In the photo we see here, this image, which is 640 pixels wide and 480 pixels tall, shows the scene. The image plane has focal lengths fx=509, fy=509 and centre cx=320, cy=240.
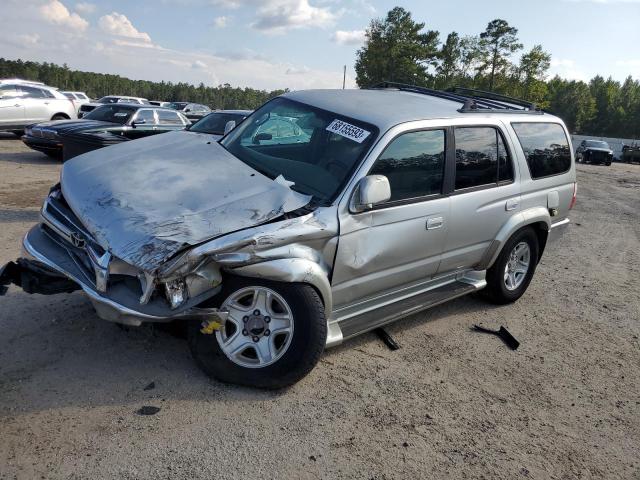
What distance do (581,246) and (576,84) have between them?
285 ft

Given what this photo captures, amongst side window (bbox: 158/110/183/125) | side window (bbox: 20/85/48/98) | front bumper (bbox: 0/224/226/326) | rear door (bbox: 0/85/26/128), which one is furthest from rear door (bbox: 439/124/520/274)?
side window (bbox: 20/85/48/98)

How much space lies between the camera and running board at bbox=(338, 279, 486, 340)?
3.60 metres

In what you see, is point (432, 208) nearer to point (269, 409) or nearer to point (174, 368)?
point (269, 409)

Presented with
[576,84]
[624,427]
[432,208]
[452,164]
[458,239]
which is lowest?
[624,427]

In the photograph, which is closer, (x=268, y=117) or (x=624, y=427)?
(x=624, y=427)

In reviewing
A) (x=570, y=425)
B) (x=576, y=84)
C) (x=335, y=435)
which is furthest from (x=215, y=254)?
(x=576, y=84)

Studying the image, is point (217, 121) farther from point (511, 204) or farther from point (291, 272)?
point (291, 272)

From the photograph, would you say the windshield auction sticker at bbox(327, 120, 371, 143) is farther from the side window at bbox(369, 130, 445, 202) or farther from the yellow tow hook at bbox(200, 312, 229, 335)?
the yellow tow hook at bbox(200, 312, 229, 335)

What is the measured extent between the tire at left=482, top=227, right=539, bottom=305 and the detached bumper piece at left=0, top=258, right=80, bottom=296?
3.71 meters

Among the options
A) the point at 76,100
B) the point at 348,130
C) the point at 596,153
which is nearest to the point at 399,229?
the point at 348,130

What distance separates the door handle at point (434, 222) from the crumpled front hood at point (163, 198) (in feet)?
3.58

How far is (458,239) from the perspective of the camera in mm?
4309

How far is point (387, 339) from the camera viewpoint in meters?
4.17

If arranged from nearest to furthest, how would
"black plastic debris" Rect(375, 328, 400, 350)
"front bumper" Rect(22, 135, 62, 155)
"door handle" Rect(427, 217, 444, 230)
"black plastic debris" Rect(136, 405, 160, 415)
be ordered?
"black plastic debris" Rect(136, 405, 160, 415) < "door handle" Rect(427, 217, 444, 230) < "black plastic debris" Rect(375, 328, 400, 350) < "front bumper" Rect(22, 135, 62, 155)
